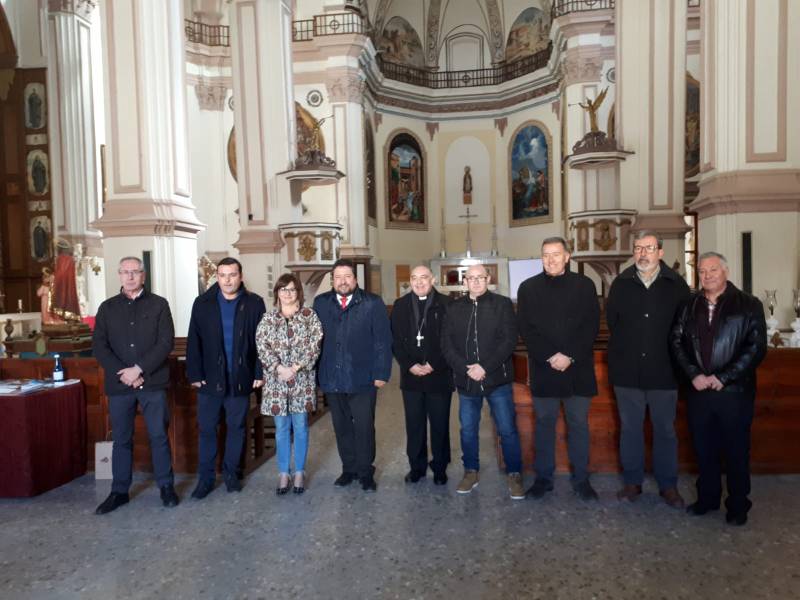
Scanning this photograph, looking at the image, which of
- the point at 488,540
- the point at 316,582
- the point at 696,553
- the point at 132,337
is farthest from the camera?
the point at 132,337

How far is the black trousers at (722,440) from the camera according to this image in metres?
3.80

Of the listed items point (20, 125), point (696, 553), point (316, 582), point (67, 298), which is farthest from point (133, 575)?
point (20, 125)

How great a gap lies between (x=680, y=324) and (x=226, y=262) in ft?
9.53

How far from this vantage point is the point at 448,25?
2241 cm

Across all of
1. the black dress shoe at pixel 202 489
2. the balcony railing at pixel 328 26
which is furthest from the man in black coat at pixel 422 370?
the balcony railing at pixel 328 26

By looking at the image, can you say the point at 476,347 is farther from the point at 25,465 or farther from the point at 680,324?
the point at 25,465

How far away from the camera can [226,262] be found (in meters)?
4.48

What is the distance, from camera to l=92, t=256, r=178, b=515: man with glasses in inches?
170

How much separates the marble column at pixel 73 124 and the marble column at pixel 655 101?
9717mm

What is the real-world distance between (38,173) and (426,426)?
11720 mm

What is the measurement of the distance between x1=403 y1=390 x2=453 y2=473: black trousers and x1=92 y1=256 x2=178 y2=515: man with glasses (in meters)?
1.62

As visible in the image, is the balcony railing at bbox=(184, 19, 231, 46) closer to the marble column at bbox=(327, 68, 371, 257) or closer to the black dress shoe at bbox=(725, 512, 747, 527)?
the marble column at bbox=(327, 68, 371, 257)

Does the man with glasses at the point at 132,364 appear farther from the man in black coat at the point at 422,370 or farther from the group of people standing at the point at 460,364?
the man in black coat at the point at 422,370

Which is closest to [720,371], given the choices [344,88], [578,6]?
[578,6]
